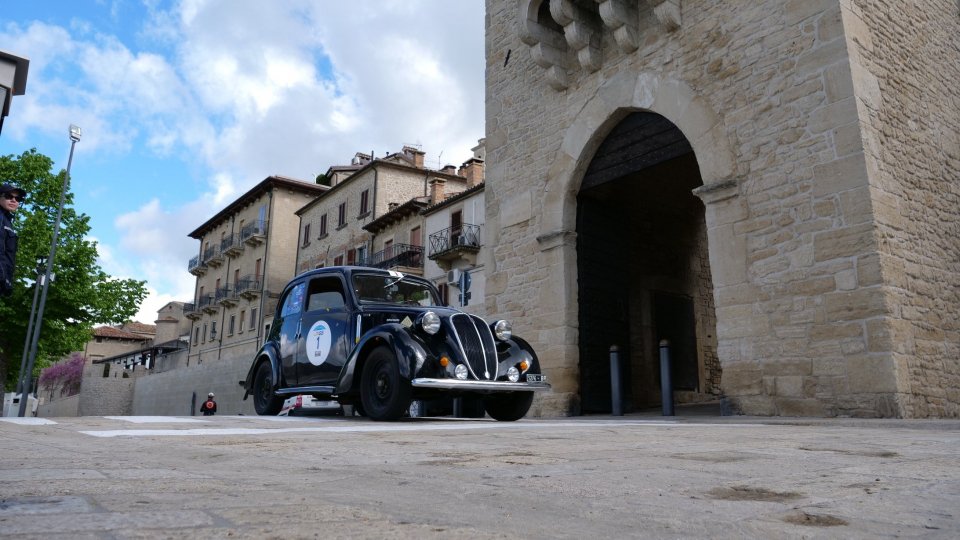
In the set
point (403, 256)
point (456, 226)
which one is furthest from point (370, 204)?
point (456, 226)

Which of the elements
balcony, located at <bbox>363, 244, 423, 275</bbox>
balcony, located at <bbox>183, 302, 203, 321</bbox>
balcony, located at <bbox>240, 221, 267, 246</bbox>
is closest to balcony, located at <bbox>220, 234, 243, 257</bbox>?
balcony, located at <bbox>240, 221, 267, 246</bbox>

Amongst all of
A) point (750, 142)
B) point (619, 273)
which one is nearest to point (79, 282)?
point (619, 273)

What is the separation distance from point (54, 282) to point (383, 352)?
19.3 meters

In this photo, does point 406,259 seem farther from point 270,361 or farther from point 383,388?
point 383,388

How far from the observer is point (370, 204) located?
102 feet

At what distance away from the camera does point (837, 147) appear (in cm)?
748

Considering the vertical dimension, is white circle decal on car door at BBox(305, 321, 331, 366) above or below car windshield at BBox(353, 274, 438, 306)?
below

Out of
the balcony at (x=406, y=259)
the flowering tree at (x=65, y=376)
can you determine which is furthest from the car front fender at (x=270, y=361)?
the flowering tree at (x=65, y=376)

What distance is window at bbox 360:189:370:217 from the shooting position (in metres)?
31.2

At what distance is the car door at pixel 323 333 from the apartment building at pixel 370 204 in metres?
19.4

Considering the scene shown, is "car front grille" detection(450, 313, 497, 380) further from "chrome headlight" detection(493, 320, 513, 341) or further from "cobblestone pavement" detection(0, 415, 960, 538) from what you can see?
"cobblestone pavement" detection(0, 415, 960, 538)

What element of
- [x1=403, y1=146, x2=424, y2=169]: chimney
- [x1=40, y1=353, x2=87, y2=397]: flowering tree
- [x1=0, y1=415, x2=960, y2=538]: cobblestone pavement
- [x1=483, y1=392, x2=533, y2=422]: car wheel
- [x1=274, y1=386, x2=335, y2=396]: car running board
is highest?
[x1=403, y1=146, x2=424, y2=169]: chimney

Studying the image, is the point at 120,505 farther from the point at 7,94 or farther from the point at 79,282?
the point at 79,282

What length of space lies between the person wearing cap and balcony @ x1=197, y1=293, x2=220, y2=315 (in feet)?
118
